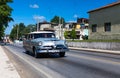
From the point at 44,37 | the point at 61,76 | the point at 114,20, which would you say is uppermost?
the point at 114,20

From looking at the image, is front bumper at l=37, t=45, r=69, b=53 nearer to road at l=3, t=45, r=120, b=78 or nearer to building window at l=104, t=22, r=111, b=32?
road at l=3, t=45, r=120, b=78

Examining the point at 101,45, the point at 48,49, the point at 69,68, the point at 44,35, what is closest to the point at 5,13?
the point at 101,45

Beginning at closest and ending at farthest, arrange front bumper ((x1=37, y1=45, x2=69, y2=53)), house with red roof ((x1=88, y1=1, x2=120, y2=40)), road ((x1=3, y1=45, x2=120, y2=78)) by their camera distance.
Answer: road ((x1=3, y1=45, x2=120, y2=78)), front bumper ((x1=37, y1=45, x2=69, y2=53)), house with red roof ((x1=88, y1=1, x2=120, y2=40))

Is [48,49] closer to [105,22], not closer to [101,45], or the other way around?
[101,45]

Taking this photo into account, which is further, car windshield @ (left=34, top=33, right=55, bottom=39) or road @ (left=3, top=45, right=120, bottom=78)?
car windshield @ (left=34, top=33, right=55, bottom=39)

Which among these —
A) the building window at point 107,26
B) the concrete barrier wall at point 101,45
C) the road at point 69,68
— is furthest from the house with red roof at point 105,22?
the road at point 69,68

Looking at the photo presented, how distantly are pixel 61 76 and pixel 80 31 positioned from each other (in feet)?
291

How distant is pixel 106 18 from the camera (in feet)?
148

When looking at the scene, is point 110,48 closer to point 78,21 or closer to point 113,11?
point 113,11

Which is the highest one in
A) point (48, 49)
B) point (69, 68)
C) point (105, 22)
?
point (105, 22)

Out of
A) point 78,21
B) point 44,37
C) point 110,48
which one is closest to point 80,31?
point 78,21

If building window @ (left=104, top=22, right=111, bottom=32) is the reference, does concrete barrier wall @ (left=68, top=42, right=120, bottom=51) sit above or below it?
below

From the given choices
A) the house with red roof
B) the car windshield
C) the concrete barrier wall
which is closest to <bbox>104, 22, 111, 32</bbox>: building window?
the house with red roof

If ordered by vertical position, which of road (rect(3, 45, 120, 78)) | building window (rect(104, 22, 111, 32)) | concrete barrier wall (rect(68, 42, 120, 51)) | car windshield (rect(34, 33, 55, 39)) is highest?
building window (rect(104, 22, 111, 32))
